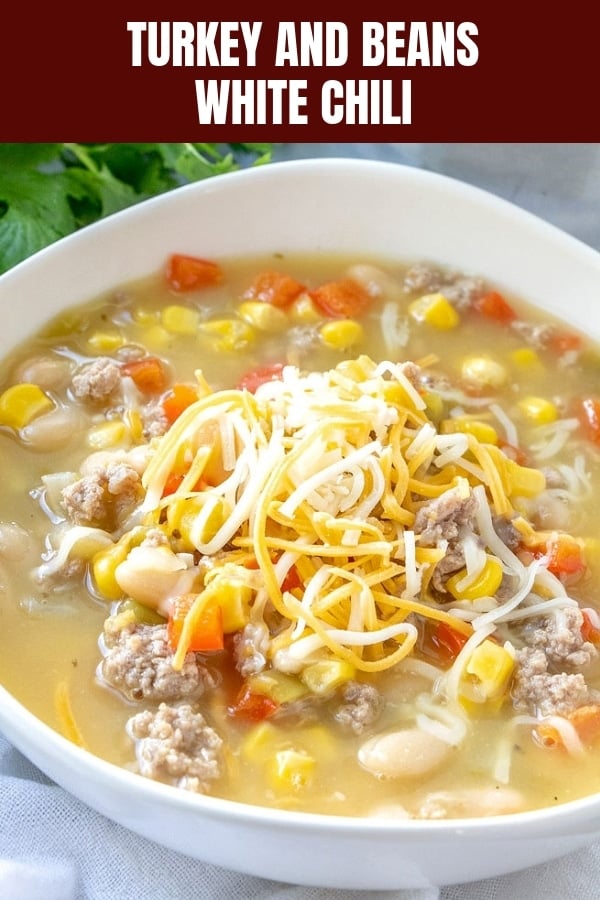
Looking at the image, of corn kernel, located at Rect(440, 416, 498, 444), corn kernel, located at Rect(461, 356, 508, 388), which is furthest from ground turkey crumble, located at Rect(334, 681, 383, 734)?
corn kernel, located at Rect(461, 356, 508, 388)

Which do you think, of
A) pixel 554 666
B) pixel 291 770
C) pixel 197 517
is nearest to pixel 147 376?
pixel 197 517

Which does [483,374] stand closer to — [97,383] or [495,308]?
[495,308]

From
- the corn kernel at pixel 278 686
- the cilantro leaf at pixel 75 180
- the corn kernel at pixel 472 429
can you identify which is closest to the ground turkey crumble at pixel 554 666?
the corn kernel at pixel 278 686

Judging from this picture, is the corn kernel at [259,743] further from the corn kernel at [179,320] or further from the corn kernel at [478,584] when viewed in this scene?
the corn kernel at [179,320]

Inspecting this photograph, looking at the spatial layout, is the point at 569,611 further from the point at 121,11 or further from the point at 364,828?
the point at 121,11

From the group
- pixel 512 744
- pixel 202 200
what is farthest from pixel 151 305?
pixel 512 744

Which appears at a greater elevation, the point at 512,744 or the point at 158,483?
the point at 158,483
